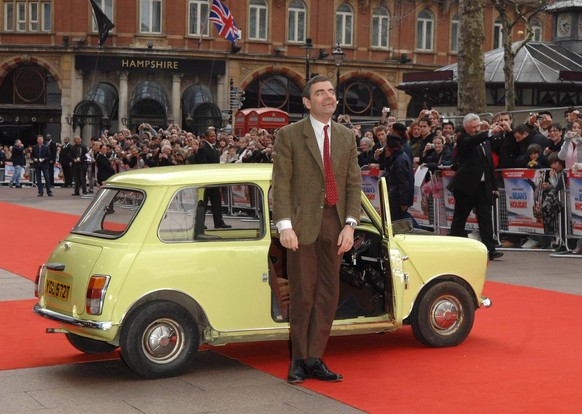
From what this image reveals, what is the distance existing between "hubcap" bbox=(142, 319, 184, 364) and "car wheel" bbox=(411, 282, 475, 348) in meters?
1.93

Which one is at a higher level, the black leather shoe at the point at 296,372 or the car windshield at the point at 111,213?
the car windshield at the point at 111,213

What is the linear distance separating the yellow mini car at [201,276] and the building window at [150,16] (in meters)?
46.5

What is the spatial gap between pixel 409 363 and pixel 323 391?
1130mm

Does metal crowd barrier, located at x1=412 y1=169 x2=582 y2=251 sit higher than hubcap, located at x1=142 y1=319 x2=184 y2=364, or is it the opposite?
metal crowd barrier, located at x1=412 y1=169 x2=582 y2=251

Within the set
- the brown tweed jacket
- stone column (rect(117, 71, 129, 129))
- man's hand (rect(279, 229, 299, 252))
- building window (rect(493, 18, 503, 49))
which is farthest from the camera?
building window (rect(493, 18, 503, 49))

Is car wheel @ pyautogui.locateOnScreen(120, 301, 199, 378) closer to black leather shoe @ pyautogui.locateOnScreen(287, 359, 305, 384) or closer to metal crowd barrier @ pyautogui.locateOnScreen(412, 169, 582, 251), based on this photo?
black leather shoe @ pyautogui.locateOnScreen(287, 359, 305, 384)

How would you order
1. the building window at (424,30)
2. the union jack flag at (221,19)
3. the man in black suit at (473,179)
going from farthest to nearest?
the building window at (424,30) < the union jack flag at (221,19) < the man in black suit at (473,179)

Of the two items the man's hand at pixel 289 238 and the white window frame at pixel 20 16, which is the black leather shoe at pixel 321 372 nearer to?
the man's hand at pixel 289 238

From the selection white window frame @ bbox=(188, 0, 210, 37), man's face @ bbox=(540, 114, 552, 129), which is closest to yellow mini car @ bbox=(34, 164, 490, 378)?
man's face @ bbox=(540, 114, 552, 129)

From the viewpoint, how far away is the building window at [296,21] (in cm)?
5694

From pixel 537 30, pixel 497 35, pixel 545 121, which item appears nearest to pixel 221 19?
pixel 497 35

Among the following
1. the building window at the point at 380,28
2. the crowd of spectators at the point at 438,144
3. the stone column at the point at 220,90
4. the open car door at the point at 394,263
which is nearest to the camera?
the open car door at the point at 394,263

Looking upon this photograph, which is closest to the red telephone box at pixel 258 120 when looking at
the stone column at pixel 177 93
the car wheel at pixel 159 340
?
the stone column at pixel 177 93

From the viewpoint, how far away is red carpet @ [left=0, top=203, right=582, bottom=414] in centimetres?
703
